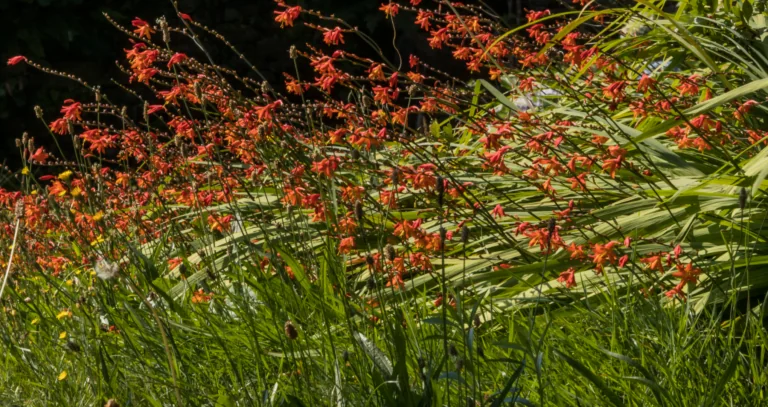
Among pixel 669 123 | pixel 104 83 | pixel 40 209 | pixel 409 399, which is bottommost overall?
pixel 104 83

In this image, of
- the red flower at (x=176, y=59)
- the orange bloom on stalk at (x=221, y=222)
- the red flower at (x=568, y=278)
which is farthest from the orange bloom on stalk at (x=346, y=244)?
the red flower at (x=176, y=59)

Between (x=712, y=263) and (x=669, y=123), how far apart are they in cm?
39

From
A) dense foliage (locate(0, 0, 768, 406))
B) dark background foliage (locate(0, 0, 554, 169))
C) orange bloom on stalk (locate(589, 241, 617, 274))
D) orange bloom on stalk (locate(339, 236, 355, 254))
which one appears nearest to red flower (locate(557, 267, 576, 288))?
dense foliage (locate(0, 0, 768, 406))

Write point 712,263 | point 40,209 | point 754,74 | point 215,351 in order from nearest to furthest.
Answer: point 215,351, point 712,263, point 754,74, point 40,209

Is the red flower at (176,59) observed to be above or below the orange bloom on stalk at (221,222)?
above

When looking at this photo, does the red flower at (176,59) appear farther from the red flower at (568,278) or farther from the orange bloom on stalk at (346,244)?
the red flower at (568,278)

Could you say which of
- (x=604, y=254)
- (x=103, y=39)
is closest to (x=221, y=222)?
(x=604, y=254)

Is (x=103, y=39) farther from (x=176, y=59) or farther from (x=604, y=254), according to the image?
(x=604, y=254)

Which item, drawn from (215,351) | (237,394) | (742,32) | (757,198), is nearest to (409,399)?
(237,394)

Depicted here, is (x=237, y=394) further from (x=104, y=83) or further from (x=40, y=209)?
(x=104, y=83)

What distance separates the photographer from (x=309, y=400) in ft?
6.19

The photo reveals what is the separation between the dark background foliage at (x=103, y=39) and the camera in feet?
22.0

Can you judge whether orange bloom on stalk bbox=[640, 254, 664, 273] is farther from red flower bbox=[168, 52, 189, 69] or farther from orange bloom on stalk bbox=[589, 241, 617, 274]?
red flower bbox=[168, 52, 189, 69]

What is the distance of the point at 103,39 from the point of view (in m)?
7.05
